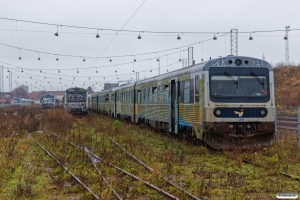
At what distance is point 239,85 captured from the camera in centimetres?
1467

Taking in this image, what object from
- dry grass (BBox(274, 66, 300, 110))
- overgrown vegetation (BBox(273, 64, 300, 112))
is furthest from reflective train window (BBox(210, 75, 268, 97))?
dry grass (BBox(274, 66, 300, 110))

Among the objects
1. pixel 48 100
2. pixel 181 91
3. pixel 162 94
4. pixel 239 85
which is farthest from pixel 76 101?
pixel 239 85

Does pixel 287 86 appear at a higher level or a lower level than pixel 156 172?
higher

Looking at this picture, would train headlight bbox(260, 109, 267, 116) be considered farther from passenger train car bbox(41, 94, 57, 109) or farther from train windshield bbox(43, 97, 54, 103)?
train windshield bbox(43, 97, 54, 103)

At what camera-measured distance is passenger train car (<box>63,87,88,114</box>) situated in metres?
45.8

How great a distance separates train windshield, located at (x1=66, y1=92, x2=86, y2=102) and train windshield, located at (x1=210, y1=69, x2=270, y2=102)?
32619 mm

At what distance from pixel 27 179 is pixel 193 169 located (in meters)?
4.01

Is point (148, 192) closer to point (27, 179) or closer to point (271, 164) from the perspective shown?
point (27, 179)

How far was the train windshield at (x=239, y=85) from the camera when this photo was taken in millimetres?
14508

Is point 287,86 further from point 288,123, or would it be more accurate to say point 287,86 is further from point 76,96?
point 288,123

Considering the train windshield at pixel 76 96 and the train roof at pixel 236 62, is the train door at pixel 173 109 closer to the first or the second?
the train roof at pixel 236 62

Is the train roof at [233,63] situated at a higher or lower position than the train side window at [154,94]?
higher

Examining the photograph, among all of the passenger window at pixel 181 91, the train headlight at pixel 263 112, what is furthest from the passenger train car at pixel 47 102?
the train headlight at pixel 263 112

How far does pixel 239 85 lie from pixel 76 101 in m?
32.8
